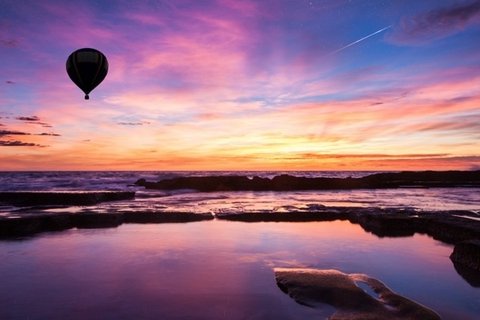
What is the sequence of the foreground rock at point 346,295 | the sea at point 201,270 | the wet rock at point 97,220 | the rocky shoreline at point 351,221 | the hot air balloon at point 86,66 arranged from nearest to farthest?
the foreground rock at point 346,295 < the sea at point 201,270 < the rocky shoreline at point 351,221 < the hot air balloon at point 86,66 < the wet rock at point 97,220

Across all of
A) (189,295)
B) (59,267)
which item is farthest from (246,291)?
(59,267)

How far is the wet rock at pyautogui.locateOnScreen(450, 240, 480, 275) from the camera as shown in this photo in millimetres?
11258

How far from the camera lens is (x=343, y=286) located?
9.15m

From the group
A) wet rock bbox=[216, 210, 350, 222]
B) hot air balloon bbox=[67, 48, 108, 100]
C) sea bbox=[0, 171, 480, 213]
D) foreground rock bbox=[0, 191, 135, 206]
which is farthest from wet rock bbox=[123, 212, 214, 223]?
foreground rock bbox=[0, 191, 135, 206]

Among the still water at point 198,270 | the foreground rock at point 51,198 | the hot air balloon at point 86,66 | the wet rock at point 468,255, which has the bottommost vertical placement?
the still water at point 198,270

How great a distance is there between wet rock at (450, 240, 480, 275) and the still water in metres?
0.39

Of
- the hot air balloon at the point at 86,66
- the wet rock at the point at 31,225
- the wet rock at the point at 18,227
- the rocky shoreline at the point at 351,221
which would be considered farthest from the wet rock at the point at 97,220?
the hot air balloon at the point at 86,66

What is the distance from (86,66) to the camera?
59.9 feet

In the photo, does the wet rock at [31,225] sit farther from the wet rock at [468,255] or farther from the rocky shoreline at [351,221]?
the wet rock at [468,255]

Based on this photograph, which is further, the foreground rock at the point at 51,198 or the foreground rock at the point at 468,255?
the foreground rock at the point at 51,198

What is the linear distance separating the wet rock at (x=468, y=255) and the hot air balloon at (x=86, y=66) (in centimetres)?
1636

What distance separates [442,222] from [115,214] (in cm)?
1685

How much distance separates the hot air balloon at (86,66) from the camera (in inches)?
718

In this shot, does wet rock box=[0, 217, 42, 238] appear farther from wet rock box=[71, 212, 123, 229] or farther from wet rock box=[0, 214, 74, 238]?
wet rock box=[71, 212, 123, 229]
